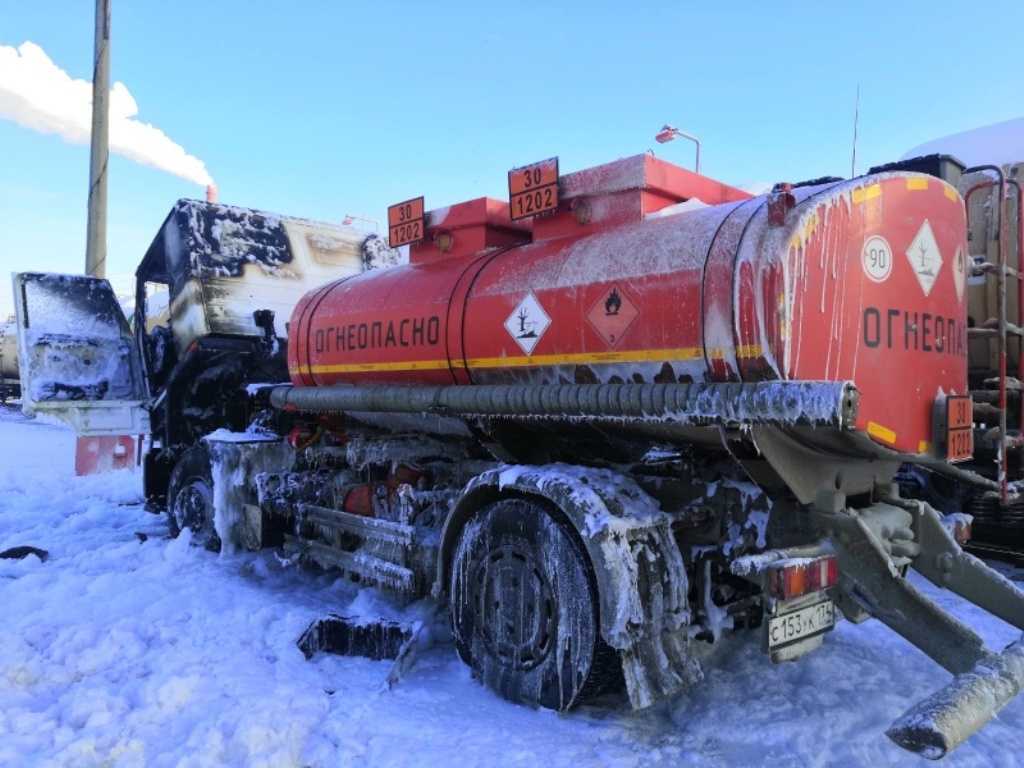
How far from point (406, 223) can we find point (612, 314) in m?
2.00

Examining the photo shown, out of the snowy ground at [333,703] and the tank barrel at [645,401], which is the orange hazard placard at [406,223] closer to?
the tank barrel at [645,401]

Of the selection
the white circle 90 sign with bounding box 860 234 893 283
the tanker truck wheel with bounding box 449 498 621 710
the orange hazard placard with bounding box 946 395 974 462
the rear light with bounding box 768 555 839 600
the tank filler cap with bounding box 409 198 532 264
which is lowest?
the tanker truck wheel with bounding box 449 498 621 710

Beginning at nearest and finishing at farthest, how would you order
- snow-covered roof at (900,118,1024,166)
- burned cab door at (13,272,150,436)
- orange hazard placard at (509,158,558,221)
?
1. orange hazard placard at (509,158,558,221)
2. burned cab door at (13,272,150,436)
3. snow-covered roof at (900,118,1024,166)

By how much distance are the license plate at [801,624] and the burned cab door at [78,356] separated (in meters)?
6.15

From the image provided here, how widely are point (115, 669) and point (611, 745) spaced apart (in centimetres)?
253

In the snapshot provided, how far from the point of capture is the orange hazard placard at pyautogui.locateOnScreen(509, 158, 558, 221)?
4059 mm

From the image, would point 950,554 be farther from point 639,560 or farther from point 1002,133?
point 1002,133

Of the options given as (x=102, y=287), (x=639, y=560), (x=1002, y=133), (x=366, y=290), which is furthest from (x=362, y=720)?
(x=1002, y=133)

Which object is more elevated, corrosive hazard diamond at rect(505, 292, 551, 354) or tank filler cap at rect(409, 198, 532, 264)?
tank filler cap at rect(409, 198, 532, 264)

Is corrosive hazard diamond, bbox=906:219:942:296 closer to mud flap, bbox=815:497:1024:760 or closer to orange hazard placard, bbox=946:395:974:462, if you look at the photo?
orange hazard placard, bbox=946:395:974:462

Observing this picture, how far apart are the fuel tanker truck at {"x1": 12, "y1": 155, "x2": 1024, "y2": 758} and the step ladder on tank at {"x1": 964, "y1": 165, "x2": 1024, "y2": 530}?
0.19m

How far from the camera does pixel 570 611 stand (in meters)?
3.52

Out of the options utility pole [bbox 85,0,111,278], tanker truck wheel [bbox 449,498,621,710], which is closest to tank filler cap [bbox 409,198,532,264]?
tanker truck wheel [bbox 449,498,621,710]

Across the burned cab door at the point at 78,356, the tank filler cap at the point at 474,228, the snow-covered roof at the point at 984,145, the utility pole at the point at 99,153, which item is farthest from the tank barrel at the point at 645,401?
the utility pole at the point at 99,153
